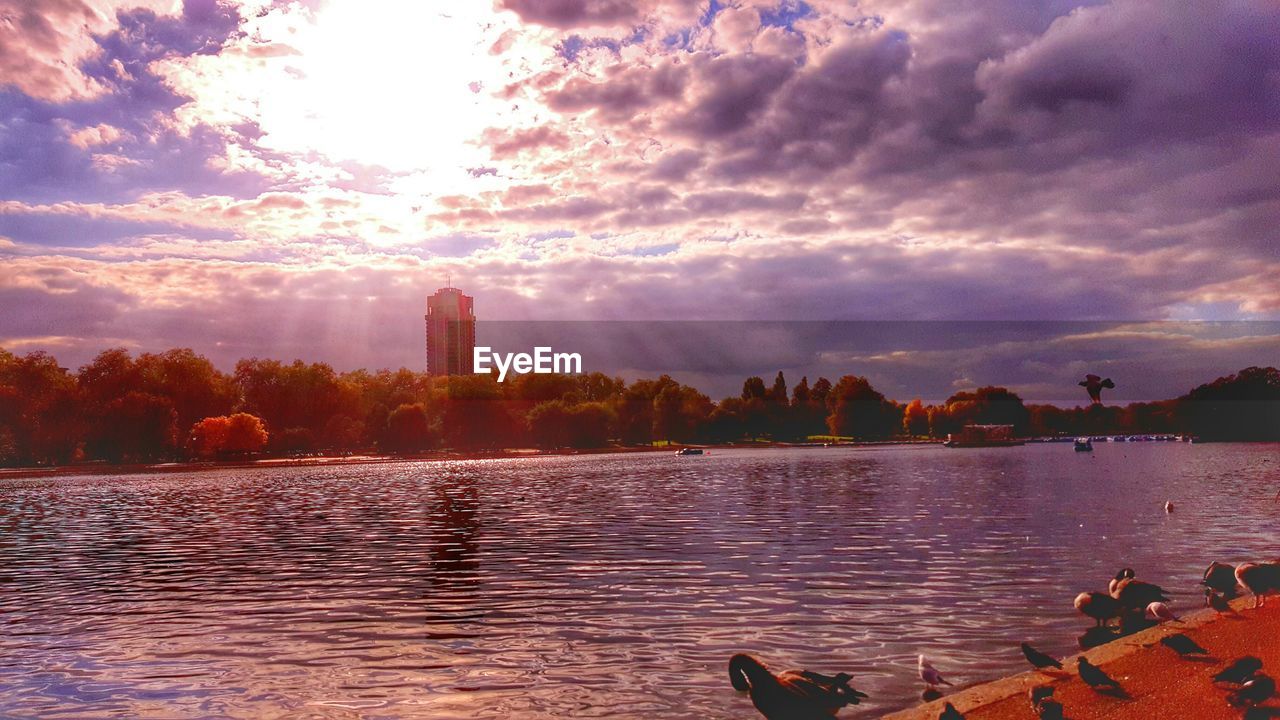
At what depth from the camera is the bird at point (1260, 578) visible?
1992cm

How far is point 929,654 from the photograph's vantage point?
700 inches

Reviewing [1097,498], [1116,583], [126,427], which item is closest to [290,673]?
[1116,583]

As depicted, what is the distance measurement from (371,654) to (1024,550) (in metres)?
24.9

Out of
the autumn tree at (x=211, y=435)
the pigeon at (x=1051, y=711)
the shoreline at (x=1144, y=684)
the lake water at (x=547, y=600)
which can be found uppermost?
the autumn tree at (x=211, y=435)

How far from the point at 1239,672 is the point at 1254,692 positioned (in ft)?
3.59

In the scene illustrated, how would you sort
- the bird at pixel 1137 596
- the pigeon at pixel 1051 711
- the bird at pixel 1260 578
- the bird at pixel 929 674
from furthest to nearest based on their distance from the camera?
1. the bird at pixel 1260 578
2. the bird at pixel 1137 596
3. the bird at pixel 929 674
4. the pigeon at pixel 1051 711

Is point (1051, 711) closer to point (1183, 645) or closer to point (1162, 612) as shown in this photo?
point (1183, 645)

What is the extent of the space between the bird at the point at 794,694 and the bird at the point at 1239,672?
17.4 ft

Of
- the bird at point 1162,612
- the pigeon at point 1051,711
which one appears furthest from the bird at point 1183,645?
the pigeon at point 1051,711

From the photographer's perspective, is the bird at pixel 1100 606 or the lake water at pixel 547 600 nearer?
the lake water at pixel 547 600

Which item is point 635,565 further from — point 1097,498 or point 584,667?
point 1097,498

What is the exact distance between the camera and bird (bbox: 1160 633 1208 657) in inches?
595

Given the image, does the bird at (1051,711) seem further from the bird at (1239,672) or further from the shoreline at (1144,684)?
the bird at (1239,672)

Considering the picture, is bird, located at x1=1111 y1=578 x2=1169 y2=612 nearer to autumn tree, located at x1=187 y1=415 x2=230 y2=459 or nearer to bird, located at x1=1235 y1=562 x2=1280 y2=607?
bird, located at x1=1235 y1=562 x2=1280 y2=607
